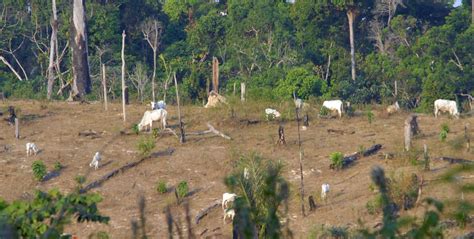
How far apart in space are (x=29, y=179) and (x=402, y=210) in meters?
6.77

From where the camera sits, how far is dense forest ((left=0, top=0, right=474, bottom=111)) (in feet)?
96.3

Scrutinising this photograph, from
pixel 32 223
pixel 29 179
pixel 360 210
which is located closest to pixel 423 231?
pixel 32 223

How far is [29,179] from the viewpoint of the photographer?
1739 cm

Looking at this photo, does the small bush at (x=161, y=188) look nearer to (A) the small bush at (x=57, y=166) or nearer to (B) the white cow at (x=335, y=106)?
(A) the small bush at (x=57, y=166)

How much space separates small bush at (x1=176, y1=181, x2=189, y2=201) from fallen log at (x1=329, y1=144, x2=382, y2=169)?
248 cm

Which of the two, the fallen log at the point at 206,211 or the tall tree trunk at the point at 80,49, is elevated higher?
the tall tree trunk at the point at 80,49

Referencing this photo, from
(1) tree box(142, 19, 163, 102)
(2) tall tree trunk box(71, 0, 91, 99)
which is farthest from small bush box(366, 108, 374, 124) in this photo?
(1) tree box(142, 19, 163, 102)

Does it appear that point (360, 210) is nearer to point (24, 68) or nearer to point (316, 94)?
point (316, 94)

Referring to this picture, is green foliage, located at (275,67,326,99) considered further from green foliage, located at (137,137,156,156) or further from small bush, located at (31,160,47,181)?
small bush, located at (31,160,47,181)

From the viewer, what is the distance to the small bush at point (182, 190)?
1591cm

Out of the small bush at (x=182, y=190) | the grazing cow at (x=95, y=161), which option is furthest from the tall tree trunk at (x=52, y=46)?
the small bush at (x=182, y=190)

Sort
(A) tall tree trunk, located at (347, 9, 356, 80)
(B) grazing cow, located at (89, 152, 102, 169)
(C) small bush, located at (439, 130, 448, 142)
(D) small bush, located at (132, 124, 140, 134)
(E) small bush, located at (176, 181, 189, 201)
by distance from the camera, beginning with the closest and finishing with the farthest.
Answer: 1. (E) small bush, located at (176, 181, 189, 201)
2. (B) grazing cow, located at (89, 152, 102, 169)
3. (C) small bush, located at (439, 130, 448, 142)
4. (D) small bush, located at (132, 124, 140, 134)
5. (A) tall tree trunk, located at (347, 9, 356, 80)

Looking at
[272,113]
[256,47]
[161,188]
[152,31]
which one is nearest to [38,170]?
[161,188]

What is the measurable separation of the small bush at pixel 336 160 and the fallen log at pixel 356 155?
0.04 meters
